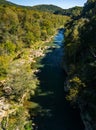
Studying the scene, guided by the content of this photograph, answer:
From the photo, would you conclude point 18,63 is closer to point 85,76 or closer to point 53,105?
point 53,105

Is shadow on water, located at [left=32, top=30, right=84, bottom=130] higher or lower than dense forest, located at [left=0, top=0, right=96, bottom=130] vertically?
lower

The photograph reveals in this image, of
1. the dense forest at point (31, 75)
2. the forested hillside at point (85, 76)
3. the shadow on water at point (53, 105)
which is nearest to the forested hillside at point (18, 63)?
the dense forest at point (31, 75)

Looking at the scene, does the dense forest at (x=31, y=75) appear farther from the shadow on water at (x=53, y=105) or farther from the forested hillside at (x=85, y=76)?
the shadow on water at (x=53, y=105)

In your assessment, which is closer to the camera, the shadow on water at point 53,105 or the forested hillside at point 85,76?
the forested hillside at point 85,76

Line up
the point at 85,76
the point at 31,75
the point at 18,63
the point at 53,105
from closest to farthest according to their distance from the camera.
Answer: the point at 85,76, the point at 53,105, the point at 31,75, the point at 18,63

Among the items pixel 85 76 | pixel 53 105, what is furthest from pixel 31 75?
pixel 85 76

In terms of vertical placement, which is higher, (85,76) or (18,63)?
(85,76)

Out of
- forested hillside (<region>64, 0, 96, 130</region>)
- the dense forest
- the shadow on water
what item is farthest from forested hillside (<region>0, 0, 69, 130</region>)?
forested hillside (<region>64, 0, 96, 130</region>)

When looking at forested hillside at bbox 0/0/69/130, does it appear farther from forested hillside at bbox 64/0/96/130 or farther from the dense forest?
forested hillside at bbox 64/0/96/130

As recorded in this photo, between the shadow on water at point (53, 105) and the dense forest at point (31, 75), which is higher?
the dense forest at point (31, 75)

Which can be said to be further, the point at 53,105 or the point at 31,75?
the point at 31,75
